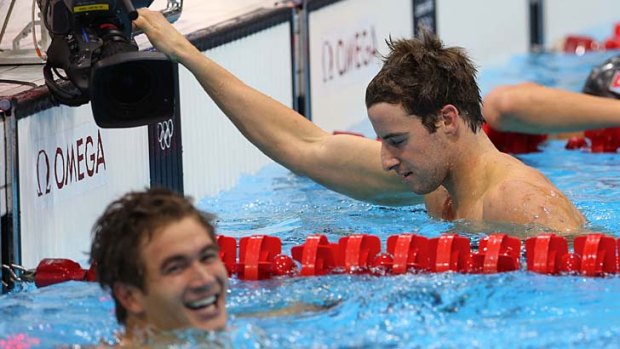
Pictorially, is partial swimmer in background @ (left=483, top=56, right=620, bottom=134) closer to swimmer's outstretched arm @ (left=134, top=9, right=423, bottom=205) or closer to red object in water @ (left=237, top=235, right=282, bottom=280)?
swimmer's outstretched arm @ (left=134, top=9, right=423, bottom=205)

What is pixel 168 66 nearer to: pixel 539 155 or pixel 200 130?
pixel 200 130

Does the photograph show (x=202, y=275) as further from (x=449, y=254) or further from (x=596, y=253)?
(x=596, y=253)

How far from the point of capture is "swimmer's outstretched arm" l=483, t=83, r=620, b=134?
4074 mm

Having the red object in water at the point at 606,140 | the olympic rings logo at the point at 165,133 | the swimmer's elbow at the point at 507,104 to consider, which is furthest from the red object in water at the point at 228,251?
the red object in water at the point at 606,140

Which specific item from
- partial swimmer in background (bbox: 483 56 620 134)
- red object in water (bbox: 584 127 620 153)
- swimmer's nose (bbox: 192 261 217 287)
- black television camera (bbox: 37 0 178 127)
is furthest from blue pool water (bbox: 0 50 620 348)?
red object in water (bbox: 584 127 620 153)

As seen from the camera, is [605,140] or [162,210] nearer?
[162,210]

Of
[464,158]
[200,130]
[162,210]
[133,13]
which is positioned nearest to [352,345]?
[162,210]

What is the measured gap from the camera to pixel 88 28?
11.0ft

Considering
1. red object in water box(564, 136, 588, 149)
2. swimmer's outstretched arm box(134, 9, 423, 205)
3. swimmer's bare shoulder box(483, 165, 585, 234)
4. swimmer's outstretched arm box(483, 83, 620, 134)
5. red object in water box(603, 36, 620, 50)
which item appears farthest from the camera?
red object in water box(603, 36, 620, 50)

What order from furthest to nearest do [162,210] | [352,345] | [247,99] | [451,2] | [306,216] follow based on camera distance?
[451,2] < [306,216] < [247,99] < [352,345] < [162,210]

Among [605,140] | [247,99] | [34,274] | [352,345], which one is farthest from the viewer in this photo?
[605,140]

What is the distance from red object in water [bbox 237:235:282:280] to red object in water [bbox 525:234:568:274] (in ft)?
1.97

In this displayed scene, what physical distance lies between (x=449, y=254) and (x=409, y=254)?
9 cm

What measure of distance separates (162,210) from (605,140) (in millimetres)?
3280
